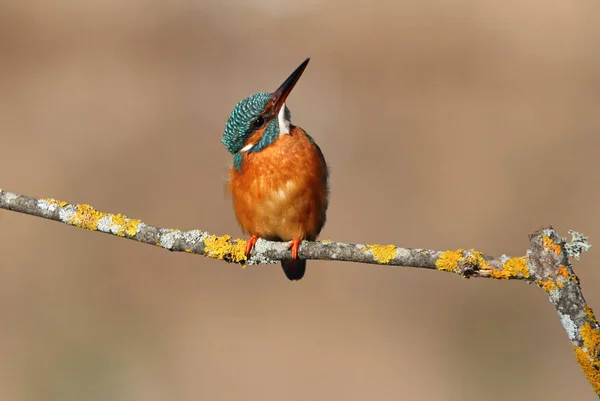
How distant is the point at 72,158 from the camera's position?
21.1 ft

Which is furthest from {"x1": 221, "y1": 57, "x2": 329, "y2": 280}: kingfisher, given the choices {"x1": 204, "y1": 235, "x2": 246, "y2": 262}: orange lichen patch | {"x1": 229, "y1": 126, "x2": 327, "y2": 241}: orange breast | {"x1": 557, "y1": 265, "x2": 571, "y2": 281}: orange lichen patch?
{"x1": 557, "y1": 265, "x2": 571, "y2": 281}: orange lichen patch

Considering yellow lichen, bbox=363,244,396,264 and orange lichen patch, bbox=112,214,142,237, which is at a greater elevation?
orange lichen patch, bbox=112,214,142,237

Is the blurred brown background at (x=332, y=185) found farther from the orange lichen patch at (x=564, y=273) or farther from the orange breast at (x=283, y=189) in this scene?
the orange lichen patch at (x=564, y=273)

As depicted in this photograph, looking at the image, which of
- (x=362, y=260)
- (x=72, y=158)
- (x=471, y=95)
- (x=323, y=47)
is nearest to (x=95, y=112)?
(x=72, y=158)

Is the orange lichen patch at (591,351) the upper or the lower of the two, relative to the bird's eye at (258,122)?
lower

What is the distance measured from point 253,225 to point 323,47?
4.68 m

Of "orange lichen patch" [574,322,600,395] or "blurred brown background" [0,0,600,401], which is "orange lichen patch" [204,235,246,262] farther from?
"orange lichen patch" [574,322,600,395]

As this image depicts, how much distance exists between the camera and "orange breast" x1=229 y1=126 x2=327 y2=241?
10.8 ft

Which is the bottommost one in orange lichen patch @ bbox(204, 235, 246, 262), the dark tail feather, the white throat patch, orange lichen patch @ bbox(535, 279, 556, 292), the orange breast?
orange lichen patch @ bbox(535, 279, 556, 292)

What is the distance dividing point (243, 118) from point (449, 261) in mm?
1604

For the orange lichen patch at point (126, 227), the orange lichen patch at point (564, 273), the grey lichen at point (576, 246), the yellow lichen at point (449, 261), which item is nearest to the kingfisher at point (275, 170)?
the orange lichen patch at point (126, 227)

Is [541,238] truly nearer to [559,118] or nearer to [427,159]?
[427,159]

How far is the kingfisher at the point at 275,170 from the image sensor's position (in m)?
3.28

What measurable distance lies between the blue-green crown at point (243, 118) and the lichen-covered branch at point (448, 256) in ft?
2.25
